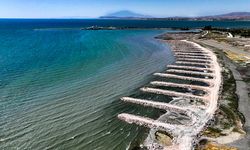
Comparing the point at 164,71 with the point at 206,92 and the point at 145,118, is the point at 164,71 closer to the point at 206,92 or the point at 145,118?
the point at 206,92

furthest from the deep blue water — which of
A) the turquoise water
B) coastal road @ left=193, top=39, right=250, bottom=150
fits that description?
coastal road @ left=193, top=39, right=250, bottom=150

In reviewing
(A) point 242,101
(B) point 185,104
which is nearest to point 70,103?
(B) point 185,104

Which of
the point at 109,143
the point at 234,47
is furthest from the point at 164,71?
the point at 234,47

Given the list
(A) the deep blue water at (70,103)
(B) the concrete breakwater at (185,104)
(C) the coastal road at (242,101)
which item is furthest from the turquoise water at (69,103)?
(C) the coastal road at (242,101)

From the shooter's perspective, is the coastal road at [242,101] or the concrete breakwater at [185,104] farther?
the concrete breakwater at [185,104]

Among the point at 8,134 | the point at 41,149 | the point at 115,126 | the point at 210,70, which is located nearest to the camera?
the point at 41,149

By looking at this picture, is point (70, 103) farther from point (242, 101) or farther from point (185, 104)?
point (242, 101)

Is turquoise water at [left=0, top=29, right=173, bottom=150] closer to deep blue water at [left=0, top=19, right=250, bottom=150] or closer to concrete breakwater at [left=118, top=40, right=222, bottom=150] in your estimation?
deep blue water at [left=0, top=19, right=250, bottom=150]

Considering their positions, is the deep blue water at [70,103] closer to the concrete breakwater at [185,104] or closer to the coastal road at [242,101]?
the concrete breakwater at [185,104]
